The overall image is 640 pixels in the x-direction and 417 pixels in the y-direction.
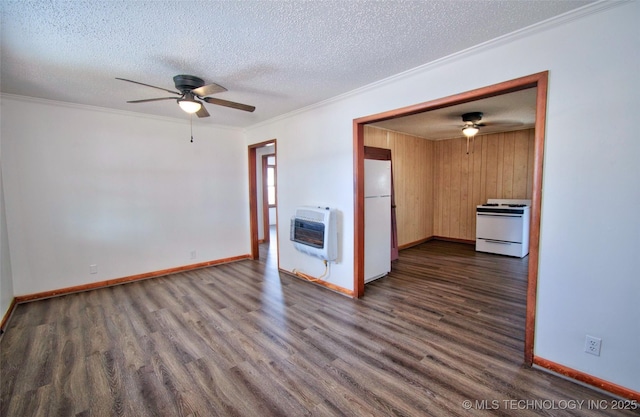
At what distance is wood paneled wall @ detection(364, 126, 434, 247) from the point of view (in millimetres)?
5523

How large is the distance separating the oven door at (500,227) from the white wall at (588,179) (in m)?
3.61

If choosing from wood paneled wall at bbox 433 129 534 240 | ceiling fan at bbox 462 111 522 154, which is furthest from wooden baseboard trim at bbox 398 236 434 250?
ceiling fan at bbox 462 111 522 154

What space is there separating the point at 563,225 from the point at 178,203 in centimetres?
487

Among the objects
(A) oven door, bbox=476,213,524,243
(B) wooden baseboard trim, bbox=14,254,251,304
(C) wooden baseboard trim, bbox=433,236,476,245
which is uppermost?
(A) oven door, bbox=476,213,524,243

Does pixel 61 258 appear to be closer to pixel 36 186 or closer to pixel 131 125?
pixel 36 186

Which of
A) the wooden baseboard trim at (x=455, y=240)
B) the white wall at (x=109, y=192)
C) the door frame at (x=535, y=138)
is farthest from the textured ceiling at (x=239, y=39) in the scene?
the wooden baseboard trim at (x=455, y=240)

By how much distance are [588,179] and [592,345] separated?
1.13m

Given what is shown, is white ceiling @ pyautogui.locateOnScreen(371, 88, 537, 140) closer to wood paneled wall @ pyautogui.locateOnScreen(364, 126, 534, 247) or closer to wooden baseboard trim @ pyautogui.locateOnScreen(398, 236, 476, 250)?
wood paneled wall @ pyautogui.locateOnScreen(364, 126, 534, 247)

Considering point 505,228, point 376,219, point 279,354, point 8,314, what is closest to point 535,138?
point 376,219

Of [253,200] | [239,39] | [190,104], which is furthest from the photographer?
[253,200]

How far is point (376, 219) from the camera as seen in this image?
13.1 ft

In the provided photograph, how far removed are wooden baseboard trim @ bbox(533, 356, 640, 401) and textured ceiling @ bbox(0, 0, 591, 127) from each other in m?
2.46

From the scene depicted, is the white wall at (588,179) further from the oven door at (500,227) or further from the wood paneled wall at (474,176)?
the wood paneled wall at (474,176)

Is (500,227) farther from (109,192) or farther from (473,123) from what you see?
(109,192)
